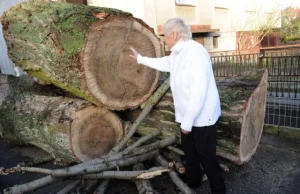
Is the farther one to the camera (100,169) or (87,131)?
(87,131)

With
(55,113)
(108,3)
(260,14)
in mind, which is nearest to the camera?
(55,113)

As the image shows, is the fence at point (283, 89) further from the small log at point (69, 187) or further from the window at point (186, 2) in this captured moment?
the window at point (186, 2)

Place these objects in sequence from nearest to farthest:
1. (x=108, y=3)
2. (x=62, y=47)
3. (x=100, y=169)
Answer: (x=100, y=169) < (x=62, y=47) < (x=108, y=3)

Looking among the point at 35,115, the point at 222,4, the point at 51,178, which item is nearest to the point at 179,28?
the point at 51,178

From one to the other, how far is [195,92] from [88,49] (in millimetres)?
1273

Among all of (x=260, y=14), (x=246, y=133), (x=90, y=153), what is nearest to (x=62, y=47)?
(x=90, y=153)

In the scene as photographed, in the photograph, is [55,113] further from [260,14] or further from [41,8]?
[260,14]

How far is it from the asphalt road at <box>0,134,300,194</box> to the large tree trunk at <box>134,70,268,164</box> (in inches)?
9.2

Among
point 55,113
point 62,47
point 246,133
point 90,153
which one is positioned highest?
point 62,47

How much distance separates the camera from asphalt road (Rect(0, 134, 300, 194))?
268 cm

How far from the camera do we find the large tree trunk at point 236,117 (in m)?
2.71

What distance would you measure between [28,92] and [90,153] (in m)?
1.62

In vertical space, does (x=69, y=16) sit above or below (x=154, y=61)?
above

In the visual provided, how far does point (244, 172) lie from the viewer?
2.99 m
